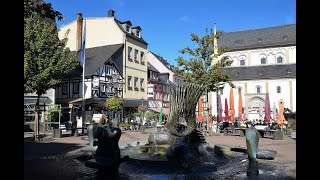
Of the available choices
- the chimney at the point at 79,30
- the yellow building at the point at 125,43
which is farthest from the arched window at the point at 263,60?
the chimney at the point at 79,30

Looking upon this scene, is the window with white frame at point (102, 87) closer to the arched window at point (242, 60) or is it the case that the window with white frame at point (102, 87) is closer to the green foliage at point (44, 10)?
the green foliage at point (44, 10)

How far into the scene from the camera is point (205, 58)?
31.3 m

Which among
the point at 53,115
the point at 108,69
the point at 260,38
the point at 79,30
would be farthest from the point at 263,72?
the point at 53,115

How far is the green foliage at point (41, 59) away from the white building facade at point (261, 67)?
4564 cm

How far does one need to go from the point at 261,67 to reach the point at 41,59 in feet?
189

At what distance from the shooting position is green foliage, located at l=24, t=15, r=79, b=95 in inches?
982

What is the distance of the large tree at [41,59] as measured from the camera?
24938 mm

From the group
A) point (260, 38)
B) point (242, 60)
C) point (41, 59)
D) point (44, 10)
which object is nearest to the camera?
point (44, 10)

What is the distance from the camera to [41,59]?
2591 centimetres

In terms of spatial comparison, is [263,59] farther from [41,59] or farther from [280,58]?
[41,59]

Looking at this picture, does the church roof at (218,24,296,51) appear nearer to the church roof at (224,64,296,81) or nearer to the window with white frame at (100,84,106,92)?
the church roof at (224,64,296,81)

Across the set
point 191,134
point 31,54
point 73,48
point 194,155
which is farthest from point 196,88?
point 73,48
